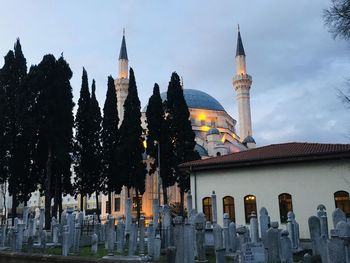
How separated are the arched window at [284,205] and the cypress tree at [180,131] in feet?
37.6

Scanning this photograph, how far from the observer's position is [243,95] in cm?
5612

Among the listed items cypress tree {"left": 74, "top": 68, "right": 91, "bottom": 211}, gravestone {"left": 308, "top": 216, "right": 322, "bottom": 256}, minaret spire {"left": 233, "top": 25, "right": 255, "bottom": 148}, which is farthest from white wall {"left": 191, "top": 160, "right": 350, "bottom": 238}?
minaret spire {"left": 233, "top": 25, "right": 255, "bottom": 148}

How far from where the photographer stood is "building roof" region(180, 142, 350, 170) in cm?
1961

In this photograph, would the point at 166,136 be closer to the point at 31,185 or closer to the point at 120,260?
the point at 31,185

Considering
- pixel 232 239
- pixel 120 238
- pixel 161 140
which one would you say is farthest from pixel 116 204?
pixel 232 239

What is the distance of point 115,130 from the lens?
116 ft

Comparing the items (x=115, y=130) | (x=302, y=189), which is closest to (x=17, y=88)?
(x=115, y=130)

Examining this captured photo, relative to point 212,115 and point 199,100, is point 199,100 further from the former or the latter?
point 212,115

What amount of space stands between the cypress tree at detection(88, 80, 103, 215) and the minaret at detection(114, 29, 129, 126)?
16723 millimetres

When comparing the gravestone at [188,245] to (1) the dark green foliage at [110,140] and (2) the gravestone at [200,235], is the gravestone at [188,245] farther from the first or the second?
(1) the dark green foliage at [110,140]

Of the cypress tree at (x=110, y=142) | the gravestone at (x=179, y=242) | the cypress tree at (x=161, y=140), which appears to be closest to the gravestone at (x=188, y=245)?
the gravestone at (x=179, y=242)

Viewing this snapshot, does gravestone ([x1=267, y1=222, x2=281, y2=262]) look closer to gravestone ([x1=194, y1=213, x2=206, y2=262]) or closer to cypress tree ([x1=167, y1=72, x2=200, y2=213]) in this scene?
gravestone ([x1=194, y1=213, x2=206, y2=262])

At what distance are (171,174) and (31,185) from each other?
11256 mm

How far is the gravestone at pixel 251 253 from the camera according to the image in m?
8.09
